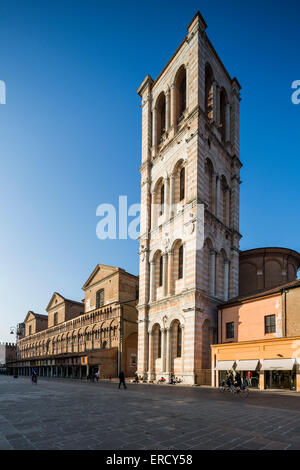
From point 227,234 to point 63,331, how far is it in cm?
4265

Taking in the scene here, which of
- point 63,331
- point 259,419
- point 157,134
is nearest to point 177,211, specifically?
point 157,134

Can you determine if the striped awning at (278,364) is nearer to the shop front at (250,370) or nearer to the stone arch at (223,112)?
the shop front at (250,370)

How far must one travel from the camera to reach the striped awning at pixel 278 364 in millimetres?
20500

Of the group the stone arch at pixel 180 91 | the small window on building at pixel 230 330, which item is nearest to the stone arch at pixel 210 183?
the stone arch at pixel 180 91

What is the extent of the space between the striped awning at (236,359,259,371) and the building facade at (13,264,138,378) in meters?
21.2

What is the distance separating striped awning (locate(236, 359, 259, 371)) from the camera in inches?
893

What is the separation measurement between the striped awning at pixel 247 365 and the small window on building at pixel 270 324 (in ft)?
11.4

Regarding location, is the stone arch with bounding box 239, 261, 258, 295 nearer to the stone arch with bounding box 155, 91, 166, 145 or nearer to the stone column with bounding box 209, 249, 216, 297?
the stone column with bounding box 209, 249, 216, 297

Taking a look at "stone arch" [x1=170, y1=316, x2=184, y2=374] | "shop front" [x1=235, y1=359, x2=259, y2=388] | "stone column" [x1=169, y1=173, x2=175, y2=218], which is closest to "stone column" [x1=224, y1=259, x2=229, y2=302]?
"stone arch" [x1=170, y1=316, x2=184, y2=374]

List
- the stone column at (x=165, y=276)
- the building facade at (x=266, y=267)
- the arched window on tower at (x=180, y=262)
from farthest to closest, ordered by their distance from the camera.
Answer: the building facade at (x=266, y=267)
the stone column at (x=165, y=276)
the arched window on tower at (x=180, y=262)

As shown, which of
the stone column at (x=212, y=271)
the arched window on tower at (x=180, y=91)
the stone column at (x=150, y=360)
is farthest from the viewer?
the arched window on tower at (x=180, y=91)

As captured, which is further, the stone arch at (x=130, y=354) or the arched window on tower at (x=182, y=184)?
the stone arch at (x=130, y=354)
